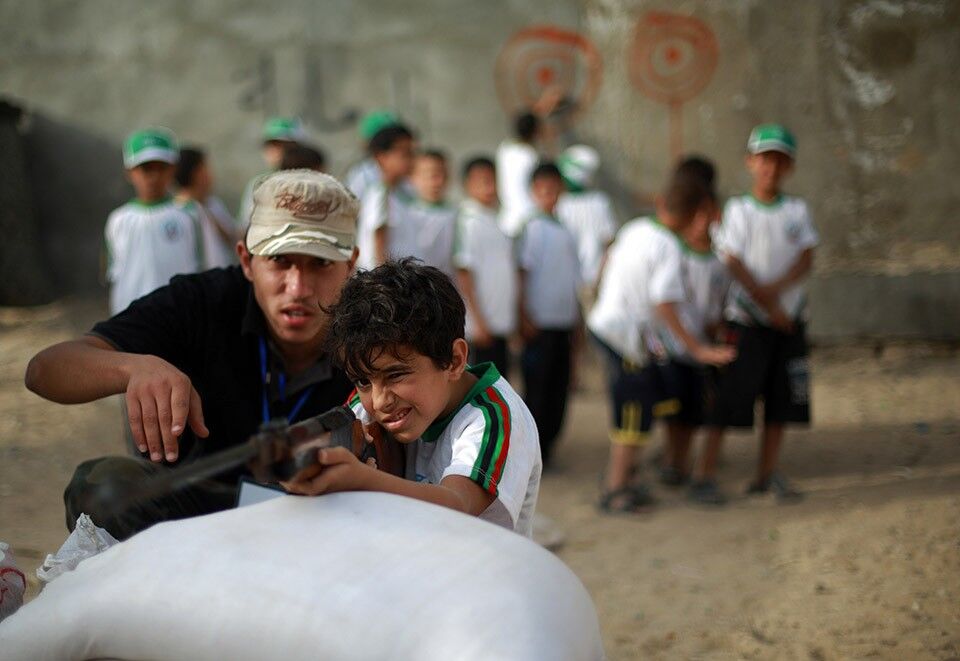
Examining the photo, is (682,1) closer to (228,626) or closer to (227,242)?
(227,242)

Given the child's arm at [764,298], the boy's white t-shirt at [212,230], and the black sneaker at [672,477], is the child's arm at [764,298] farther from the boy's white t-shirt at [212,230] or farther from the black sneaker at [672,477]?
the boy's white t-shirt at [212,230]

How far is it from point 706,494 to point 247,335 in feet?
11.5

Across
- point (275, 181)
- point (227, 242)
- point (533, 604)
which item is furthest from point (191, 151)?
point (533, 604)

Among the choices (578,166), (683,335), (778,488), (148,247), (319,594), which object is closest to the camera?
(319,594)

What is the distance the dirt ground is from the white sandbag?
89.6 inches

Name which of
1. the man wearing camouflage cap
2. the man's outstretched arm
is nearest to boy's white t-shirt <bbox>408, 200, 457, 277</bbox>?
the man wearing camouflage cap

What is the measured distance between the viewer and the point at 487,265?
665 centimetres

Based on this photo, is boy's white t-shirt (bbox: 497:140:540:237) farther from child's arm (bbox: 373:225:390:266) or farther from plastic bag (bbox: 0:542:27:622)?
plastic bag (bbox: 0:542:27:622)

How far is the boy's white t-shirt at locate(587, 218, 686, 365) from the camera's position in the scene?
5.64m

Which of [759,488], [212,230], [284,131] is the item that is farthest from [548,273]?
[284,131]

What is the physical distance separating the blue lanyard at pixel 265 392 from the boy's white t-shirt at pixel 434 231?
375cm

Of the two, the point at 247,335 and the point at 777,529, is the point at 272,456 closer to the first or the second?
the point at 247,335

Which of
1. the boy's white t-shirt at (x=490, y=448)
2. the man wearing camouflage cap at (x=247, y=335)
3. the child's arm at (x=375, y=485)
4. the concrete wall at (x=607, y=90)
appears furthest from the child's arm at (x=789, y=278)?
the child's arm at (x=375, y=485)

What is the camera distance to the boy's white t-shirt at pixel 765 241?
5.89 metres
